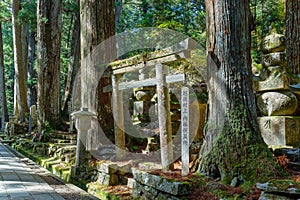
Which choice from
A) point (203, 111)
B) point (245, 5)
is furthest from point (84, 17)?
point (245, 5)

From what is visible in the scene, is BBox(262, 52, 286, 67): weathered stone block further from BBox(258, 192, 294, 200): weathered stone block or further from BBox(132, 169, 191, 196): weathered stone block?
BBox(258, 192, 294, 200): weathered stone block

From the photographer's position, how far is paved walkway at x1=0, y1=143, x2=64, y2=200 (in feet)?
16.4

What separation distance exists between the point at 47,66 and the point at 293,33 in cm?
824

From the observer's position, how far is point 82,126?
6242 millimetres

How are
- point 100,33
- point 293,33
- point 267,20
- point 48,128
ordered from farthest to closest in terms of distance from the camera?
1. point 267,20
2. point 48,128
3. point 293,33
4. point 100,33

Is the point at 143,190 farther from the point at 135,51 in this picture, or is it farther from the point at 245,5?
the point at 135,51

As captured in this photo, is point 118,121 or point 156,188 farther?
point 118,121

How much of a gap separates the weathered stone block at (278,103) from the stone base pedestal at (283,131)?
0.36ft

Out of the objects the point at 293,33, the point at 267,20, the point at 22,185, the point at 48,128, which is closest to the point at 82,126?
the point at 22,185

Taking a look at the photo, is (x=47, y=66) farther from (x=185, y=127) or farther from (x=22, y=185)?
(x=185, y=127)

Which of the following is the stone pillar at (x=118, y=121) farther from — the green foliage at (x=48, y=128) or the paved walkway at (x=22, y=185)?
the green foliage at (x=48, y=128)

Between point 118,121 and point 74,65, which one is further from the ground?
point 74,65

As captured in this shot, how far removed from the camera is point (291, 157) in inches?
179

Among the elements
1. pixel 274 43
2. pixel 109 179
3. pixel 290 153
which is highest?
pixel 274 43
